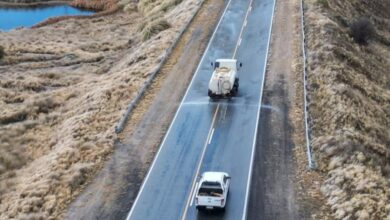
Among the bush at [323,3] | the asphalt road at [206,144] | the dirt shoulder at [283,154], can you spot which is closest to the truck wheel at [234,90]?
the asphalt road at [206,144]

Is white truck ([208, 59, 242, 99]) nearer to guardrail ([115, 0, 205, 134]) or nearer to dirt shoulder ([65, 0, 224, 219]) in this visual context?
dirt shoulder ([65, 0, 224, 219])

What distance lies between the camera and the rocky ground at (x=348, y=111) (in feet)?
77.7

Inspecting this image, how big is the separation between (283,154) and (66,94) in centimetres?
1999

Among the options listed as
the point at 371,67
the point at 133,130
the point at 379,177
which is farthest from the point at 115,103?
the point at 371,67

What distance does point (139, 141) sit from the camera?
30.0 m

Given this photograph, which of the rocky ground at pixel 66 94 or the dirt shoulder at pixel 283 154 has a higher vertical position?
the dirt shoulder at pixel 283 154

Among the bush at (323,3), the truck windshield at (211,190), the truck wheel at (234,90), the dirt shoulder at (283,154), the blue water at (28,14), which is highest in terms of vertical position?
the bush at (323,3)

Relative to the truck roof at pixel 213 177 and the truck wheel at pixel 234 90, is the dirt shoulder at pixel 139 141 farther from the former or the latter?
the truck roof at pixel 213 177

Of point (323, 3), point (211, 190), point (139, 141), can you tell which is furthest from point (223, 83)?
point (323, 3)

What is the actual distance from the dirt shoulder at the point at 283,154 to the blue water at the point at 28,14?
138 ft

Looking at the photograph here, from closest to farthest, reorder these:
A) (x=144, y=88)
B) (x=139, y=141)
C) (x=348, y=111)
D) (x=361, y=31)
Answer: (x=139, y=141) < (x=348, y=111) < (x=144, y=88) < (x=361, y=31)

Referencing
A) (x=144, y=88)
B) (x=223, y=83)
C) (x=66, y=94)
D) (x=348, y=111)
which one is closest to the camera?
(x=348, y=111)

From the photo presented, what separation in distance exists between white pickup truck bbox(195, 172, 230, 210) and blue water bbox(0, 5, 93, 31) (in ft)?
172

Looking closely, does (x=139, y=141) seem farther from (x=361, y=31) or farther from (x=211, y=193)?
(x=361, y=31)
